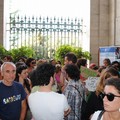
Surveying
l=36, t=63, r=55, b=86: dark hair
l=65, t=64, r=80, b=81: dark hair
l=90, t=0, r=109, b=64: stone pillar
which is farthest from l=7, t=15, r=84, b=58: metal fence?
l=36, t=63, r=55, b=86: dark hair

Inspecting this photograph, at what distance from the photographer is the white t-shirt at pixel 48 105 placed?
3.71 metres

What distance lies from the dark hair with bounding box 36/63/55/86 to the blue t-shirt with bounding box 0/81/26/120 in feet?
2.65

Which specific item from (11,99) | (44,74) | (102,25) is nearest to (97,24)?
(102,25)

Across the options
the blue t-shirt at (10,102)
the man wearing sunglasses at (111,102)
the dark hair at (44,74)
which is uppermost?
the dark hair at (44,74)

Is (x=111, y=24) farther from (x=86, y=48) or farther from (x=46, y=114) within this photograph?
(x=46, y=114)

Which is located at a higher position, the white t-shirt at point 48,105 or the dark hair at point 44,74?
the dark hair at point 44,74

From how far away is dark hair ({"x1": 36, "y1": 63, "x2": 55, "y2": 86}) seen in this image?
382 centimetres

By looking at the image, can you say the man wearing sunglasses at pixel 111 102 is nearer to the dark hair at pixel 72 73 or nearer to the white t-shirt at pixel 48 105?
the white t-shirt at pixel 48 105

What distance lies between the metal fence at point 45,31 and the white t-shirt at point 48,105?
12.4 m

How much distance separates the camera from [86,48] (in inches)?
658

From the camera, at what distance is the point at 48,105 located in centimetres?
371

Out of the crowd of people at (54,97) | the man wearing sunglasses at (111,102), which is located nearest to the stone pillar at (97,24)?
the crowd of people at (54,97)

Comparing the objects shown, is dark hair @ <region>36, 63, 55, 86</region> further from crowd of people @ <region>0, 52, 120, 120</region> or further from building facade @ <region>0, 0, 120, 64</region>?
building facade @ <region>0, 0, 120, 64</region>

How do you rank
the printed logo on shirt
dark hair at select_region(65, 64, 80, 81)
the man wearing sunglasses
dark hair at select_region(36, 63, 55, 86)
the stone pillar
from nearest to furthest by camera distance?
the man wearing sunglasses → dark hair at select_region(36, 63, 55, 86) → the printed logo on shirt → dark hair at select_region(65, 64, 80, 81) → the stone pillar
